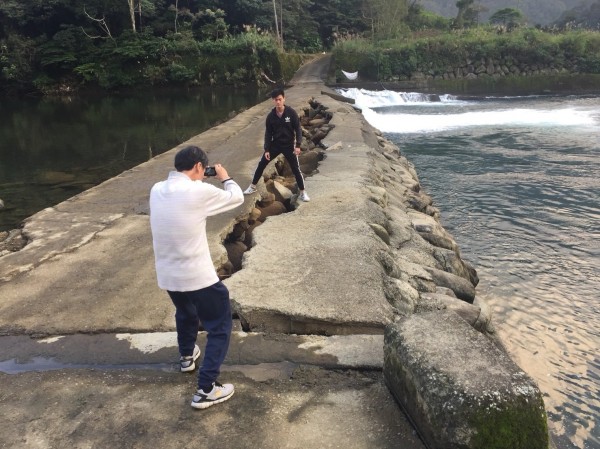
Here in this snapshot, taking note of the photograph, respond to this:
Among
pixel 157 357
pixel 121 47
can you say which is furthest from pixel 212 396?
pixel 121 47

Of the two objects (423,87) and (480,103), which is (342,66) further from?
(480,103)

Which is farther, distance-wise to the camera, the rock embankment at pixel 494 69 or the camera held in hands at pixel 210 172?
the rock embankment at pixel 494 69

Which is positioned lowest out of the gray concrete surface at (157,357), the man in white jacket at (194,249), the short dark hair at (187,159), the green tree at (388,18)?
the gray concrete surface at (157,357)

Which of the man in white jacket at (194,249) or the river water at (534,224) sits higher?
the man in white jacket at (194,249)

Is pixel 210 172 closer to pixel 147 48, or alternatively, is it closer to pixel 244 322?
pixel 244 322

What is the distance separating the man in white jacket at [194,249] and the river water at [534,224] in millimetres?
2812

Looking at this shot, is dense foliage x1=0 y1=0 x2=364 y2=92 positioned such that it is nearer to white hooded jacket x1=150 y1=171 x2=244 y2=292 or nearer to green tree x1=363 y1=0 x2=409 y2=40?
green tree x1=363 y1=0 x2=409 y2=40

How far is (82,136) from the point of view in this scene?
56.9 ft

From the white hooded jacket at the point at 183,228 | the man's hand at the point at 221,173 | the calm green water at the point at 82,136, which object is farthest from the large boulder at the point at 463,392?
the calm green water at the point at 82,136

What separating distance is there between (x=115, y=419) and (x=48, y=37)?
39752 mm

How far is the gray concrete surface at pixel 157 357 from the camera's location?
2.90 meters

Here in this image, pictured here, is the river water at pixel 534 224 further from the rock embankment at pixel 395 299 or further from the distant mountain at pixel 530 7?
the distant mountain at pixel 530 7

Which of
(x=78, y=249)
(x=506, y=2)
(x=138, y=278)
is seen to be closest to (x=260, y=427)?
(x=138, y=278)

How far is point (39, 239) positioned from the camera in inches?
237
